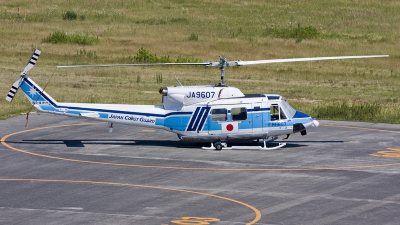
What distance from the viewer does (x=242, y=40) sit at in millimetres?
78500

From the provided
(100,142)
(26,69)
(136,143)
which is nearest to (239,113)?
(136,143)

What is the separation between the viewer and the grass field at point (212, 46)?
55219 millimetres

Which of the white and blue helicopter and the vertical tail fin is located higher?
the vertical tail fin

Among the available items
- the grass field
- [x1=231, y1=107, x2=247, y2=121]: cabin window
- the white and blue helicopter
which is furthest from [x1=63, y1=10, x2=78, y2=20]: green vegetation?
[x1=231, y1=107, x2=247, y2=121]: cabin window

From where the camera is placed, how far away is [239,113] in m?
36.9

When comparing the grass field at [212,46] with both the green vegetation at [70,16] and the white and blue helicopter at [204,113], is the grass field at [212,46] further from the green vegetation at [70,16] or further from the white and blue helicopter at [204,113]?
the white and blue helicopter at [204,113]

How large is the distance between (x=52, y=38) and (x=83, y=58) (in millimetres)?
8508

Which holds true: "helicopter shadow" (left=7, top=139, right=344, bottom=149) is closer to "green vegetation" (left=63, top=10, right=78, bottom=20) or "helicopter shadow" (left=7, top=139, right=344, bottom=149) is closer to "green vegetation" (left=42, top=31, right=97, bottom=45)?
"green vegetation" (left=42, top=31, right=97, bottom=45)

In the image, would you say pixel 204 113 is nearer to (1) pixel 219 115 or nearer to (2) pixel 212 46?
(1) pixel 219 115

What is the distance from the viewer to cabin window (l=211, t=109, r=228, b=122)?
36.9 m

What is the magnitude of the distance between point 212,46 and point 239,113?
3860 centimetres

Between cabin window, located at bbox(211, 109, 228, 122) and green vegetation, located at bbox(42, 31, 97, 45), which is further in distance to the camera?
green vegetation, located at bbox(42, 31, 97, 45)

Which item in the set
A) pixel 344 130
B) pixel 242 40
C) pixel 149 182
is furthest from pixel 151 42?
pixel 149 182

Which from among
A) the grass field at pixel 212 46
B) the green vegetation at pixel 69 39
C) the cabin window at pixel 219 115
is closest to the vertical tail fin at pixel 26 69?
the cabin window at pixel 219 115
